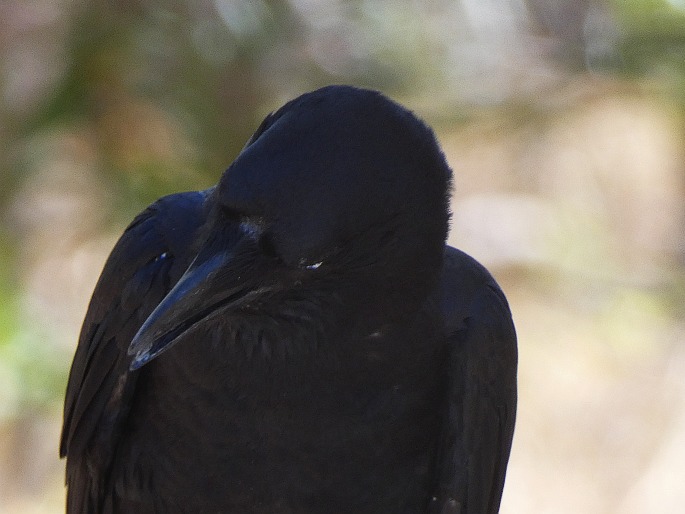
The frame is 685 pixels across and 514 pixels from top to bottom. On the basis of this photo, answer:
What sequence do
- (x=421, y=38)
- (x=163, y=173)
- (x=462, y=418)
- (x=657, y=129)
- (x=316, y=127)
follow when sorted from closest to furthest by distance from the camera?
(x=316, y=127) < (x=462, y=418) < (x=163, y=173) < (x=421, y=38) < (x=657, y=129)

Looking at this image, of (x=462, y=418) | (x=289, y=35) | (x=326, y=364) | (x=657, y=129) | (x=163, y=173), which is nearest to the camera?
(x=326, y=364)

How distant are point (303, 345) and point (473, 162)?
5578 mm

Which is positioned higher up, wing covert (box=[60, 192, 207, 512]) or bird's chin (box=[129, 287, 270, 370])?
wing covert (box=[60, 192, 207, 512])

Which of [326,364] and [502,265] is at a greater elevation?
[502,265]

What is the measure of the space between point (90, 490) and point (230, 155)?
2769 millimetres

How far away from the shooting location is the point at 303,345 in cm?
245

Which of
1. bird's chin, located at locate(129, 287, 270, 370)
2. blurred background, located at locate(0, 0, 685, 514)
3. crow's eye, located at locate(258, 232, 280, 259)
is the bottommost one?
bird's chin, located at locate(129, 287, 270, 370)

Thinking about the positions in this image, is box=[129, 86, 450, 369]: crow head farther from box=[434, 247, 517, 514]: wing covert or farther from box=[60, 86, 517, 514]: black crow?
box=[434, 247, 517, 514]: wing covert

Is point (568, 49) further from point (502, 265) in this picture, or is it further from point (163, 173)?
point (163, 173)

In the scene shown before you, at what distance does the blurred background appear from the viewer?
544 centimetres

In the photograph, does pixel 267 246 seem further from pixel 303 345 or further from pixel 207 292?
pixel 303 345

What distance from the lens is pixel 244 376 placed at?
8.23 ft

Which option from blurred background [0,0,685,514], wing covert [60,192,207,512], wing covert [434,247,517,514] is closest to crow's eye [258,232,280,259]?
wing covert [60,192,207,512]

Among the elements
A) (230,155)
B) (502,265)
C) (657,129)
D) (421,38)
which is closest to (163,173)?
(230,155)
